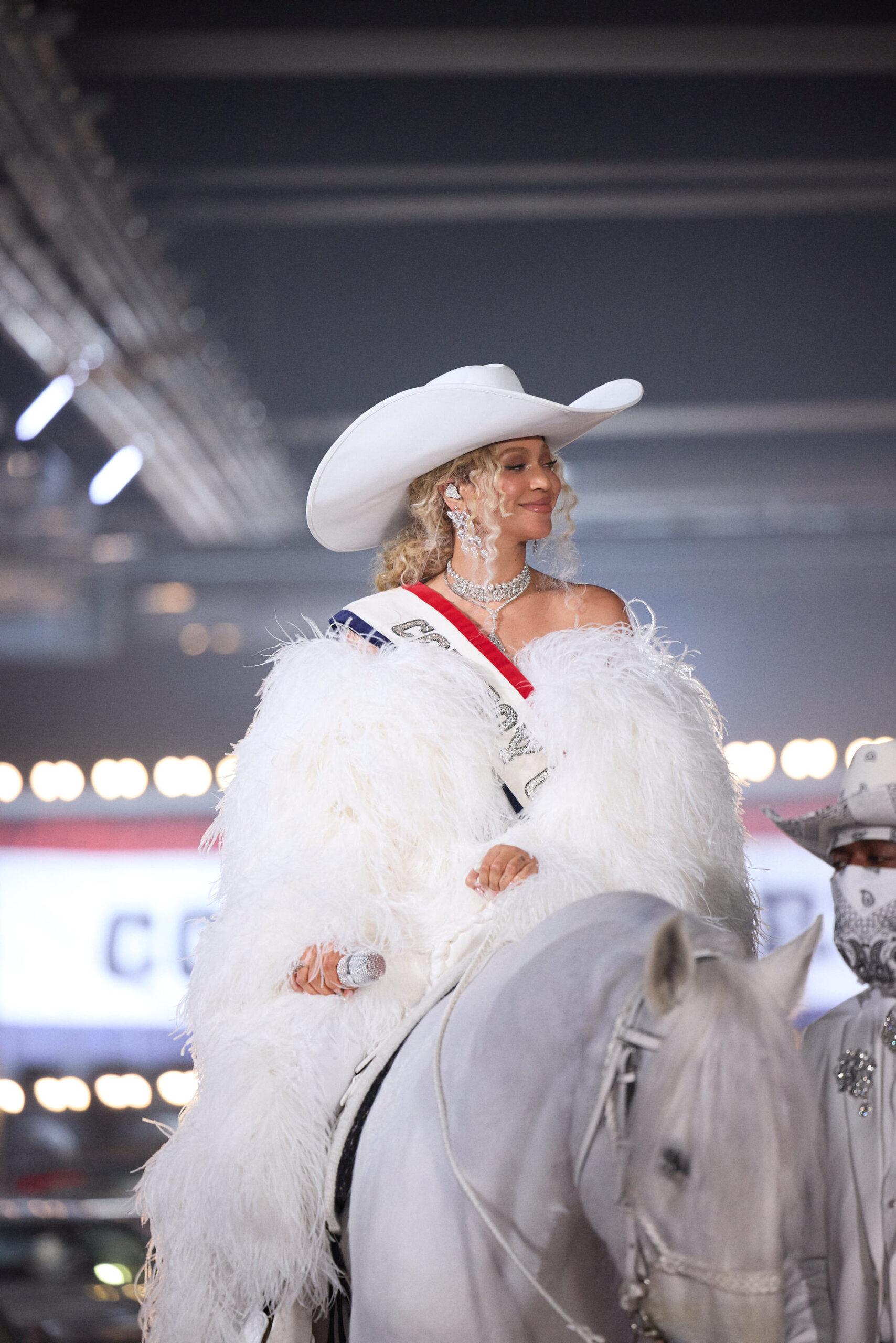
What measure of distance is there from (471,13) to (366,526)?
250cm

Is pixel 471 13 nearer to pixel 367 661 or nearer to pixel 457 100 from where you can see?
pixel 457 100

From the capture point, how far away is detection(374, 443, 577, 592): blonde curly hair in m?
1.79

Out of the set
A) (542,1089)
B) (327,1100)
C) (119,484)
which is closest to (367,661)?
(327,1100)

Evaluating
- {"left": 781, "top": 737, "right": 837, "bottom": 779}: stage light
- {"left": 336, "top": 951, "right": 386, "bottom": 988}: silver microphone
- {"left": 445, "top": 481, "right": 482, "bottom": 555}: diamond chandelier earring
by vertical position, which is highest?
{"left": 781, "top": 737, "right": 837, "bottom": 779}: stage light

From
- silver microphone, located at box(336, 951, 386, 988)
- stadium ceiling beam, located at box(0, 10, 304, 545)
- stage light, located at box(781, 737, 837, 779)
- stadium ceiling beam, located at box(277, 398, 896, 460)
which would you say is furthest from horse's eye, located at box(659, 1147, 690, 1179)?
stadium ceiling beam, located at box(277, 398, 896, 460)

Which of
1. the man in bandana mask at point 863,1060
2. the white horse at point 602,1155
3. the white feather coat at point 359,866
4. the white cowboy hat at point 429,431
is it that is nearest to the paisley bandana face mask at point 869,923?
the man in bandana mask at point 863,1060

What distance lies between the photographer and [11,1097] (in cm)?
469

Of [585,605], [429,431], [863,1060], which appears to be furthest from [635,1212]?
[429,431]

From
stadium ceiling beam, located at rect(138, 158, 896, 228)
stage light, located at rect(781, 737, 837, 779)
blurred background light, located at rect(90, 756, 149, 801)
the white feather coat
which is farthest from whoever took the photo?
blurred background light, located at rect(90, 756, 149, 801)

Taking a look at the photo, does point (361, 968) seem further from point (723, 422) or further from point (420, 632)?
point (723, 422)

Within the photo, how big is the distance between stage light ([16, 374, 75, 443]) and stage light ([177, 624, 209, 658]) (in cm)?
93

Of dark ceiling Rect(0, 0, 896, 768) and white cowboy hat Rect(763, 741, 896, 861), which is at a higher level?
dark ceiling Rect(0, 0, 896, 768)

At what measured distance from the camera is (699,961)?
0.91 m

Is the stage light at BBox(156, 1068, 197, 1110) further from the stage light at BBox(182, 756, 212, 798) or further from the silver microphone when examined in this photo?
the silver microphone
